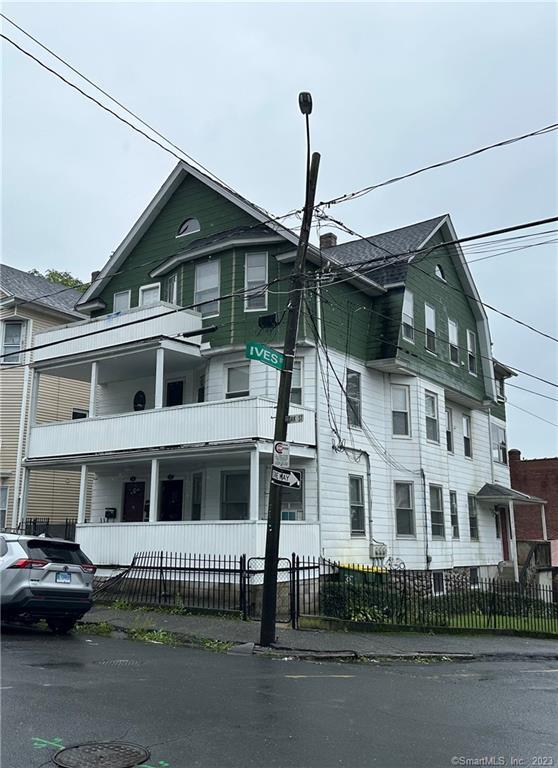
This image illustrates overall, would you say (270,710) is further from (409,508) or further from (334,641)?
(409,508)

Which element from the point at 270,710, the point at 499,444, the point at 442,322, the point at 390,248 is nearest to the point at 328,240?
the point at 390,248

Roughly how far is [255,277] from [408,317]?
5.13m

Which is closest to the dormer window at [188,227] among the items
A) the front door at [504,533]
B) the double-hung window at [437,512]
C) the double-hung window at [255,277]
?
the double-hung window at [255,277]

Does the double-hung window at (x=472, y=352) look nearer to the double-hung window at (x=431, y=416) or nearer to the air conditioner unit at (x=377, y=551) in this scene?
the double-hung window at (x=431, y=416)

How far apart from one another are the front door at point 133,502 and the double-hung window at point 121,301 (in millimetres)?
5783

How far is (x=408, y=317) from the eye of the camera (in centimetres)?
2245

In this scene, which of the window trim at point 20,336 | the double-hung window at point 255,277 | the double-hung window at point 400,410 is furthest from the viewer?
the window trim at point 20,336

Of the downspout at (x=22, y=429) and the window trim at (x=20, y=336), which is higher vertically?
the window trim at (x=20, y=336)

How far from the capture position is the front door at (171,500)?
71.8 ft

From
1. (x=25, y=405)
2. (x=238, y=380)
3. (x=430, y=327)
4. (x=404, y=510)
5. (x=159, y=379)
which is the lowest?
(x=404, y=510)

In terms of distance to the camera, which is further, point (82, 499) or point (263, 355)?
A: point (82, 499)

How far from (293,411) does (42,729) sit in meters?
12.5

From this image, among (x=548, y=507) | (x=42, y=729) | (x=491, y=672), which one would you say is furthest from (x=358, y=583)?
(x=548, y=507)

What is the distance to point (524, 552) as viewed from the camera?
29.8m
